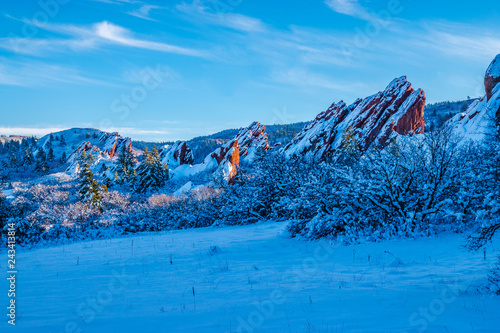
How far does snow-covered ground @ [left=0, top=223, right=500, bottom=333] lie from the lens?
4.14 meters

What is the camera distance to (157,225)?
1019 inches

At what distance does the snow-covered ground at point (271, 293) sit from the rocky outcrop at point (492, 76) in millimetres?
38466

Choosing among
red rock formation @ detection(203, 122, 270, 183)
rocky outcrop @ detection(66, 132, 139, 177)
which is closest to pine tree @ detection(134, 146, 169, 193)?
red rock formation @ detection(203, 122, 270, 183)

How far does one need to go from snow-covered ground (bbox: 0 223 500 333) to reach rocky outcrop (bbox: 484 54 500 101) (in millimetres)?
38466

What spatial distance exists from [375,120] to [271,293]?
191ft

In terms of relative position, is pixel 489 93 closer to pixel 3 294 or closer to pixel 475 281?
pixel 475 281

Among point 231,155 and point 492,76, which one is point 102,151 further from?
point 492,76

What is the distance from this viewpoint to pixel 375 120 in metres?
56.9

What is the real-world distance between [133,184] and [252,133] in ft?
143

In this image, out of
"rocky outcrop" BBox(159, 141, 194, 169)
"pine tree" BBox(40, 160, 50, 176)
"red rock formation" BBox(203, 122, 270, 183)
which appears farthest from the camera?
"pine tree" BBox(40, 160, 50, 176)

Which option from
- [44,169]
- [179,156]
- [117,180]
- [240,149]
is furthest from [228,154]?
[44,169]

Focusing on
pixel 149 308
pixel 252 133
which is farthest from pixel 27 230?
pixel 252 133

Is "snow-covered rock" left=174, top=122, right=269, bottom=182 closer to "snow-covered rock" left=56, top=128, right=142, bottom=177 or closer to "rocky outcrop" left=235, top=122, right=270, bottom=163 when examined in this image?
"rocky outcrop" left=235, top=122, right=270, bottom=163

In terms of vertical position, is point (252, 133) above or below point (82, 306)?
above
